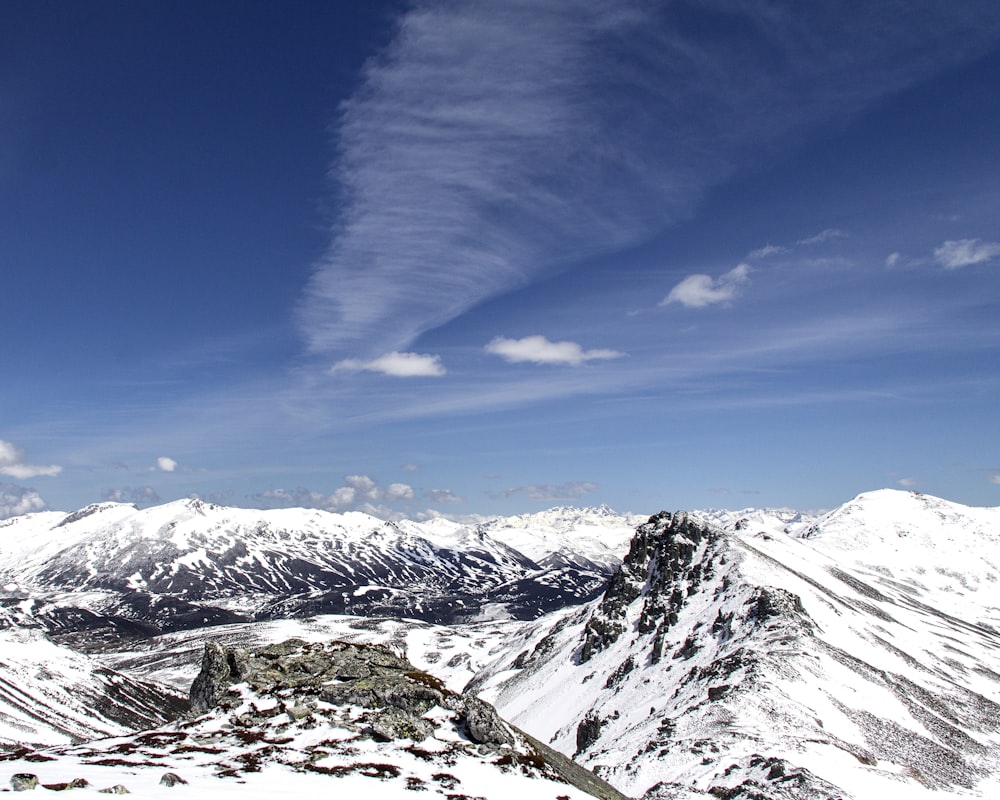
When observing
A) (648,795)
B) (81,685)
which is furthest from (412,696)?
(81,685)

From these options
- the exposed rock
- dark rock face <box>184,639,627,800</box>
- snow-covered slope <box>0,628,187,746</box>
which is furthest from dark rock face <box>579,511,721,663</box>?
snow-covered slope <box>0,628,187,746</box>

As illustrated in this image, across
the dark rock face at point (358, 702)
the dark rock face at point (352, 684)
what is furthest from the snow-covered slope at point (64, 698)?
the dark rock face at point (358, 702)

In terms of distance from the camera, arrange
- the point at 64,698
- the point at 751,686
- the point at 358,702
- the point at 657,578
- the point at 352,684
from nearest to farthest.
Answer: the point at 358,702 → the point at 352,684 → the point at 751,686 → the point at 657,578 → the point at 64,698

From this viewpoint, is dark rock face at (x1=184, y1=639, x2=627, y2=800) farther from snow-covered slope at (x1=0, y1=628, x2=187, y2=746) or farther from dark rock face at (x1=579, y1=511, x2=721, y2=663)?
snow-covered slope at (x1=0, y1=628, x2=187, y2=746)

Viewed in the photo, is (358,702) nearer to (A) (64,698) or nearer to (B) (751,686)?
(B) (751,686)

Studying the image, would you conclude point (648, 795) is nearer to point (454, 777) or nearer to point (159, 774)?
point (454, 777)

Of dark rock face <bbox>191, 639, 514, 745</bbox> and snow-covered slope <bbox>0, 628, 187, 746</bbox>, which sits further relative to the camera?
snow-covered slope <bbox>0, 628, 187, 746</bbox>

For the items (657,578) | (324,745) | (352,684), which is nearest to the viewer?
(324,745)

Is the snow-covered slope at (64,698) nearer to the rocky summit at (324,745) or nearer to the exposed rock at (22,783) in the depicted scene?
the rocky summit at (324,745)

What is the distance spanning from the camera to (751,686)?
2847 inches

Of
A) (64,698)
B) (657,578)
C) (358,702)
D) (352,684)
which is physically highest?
(352,684)

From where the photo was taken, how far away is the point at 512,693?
136 m

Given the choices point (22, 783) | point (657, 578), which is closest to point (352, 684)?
point (22, 783)

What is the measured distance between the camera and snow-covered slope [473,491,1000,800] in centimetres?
5672
